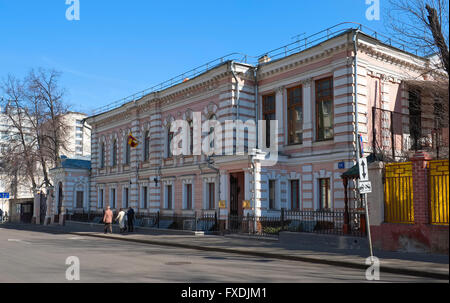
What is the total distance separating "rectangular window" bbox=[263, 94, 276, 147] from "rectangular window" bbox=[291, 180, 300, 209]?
3145 mm

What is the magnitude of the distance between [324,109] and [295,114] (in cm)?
216

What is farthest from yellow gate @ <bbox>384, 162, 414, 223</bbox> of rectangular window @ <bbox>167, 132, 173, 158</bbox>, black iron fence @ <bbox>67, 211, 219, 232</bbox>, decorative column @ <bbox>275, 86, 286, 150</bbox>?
rectangular window @ <bbox>167, 132, 173, 158</bbox>

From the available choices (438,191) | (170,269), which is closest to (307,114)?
(438,191)

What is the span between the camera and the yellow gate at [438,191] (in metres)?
14.8

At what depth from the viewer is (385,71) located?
24.3m

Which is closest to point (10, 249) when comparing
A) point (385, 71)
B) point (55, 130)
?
point (385, 71)

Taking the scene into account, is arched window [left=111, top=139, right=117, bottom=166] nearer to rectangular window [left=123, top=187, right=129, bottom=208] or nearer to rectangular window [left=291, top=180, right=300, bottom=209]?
rectangular window [left=123, top=187, right=129, bottom=208]

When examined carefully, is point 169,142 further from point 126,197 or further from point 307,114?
point 307,114

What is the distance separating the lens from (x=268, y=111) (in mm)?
27859

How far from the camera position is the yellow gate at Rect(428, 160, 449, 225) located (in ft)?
48.6

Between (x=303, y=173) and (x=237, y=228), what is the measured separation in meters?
4.68

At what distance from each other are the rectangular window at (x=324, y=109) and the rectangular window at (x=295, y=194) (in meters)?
2.89

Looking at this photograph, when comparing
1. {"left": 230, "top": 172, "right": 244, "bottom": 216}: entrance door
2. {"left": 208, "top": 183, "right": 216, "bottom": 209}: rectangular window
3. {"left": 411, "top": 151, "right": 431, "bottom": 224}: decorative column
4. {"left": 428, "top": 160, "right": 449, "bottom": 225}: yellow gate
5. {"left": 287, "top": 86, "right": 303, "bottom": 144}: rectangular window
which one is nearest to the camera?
{"left": 428, "top": 160, "right": 449, "bottom": 225}: yellow gate

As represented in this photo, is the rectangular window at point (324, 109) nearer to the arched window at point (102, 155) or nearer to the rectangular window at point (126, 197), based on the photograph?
the rectangular window at point (126, 197)
